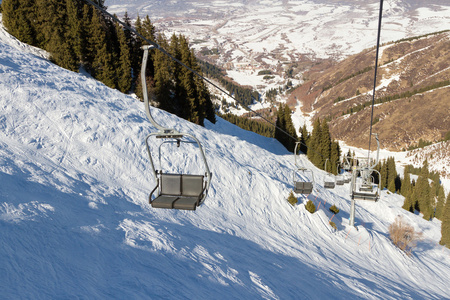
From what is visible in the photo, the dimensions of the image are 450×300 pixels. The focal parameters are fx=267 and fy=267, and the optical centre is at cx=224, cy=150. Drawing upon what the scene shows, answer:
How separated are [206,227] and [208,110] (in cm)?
2914

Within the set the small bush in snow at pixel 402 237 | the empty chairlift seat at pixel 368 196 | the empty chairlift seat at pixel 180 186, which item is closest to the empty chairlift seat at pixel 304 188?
the empty chairlift seat at pixel 368 196

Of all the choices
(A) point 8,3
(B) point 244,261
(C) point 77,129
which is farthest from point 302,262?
(A) point 8,3

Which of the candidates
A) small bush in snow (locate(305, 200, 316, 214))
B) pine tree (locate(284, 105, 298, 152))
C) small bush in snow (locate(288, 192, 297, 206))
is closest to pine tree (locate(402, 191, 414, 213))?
pine tree (locate(284, 105, 298, 152))

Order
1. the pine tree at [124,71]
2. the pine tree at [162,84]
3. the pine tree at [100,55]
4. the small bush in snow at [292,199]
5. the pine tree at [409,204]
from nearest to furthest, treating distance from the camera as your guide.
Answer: the small bush in snow at [292,199] < the pine tree at [100,55] < the pine tree at [124,71] < the pine tree at [162,84] < the pine tree at [409,204]

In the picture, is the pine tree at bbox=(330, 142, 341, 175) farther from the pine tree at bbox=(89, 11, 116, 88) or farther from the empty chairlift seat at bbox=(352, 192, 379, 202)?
the pine tree at bbox=(89, 11, 116, 88)

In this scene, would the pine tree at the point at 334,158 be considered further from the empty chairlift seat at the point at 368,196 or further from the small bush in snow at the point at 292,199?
the empty chairlift seat at the point at 368,196

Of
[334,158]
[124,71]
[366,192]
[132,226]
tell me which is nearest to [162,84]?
[124,71]

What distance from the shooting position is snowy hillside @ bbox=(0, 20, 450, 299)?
8.59 meters

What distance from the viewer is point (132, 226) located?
1187cm

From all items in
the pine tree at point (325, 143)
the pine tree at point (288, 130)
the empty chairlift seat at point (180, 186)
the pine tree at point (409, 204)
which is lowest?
the pine tree at point (409, 204)

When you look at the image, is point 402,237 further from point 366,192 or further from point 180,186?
point 180,186

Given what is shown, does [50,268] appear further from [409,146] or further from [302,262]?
[409,146]

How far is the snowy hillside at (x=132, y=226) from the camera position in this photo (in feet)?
28.2

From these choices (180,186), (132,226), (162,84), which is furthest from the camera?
(162,84)
